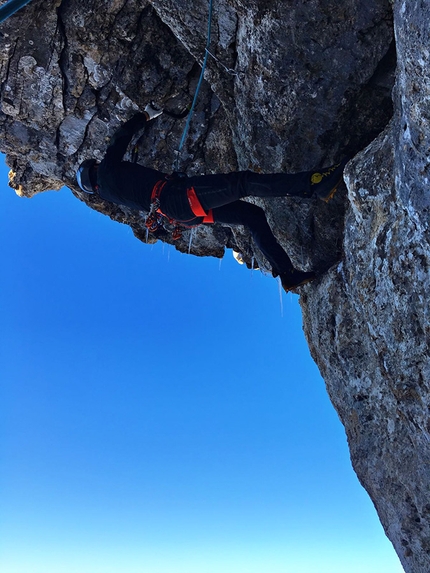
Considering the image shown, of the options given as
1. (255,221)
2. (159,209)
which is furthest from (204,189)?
(255,221)

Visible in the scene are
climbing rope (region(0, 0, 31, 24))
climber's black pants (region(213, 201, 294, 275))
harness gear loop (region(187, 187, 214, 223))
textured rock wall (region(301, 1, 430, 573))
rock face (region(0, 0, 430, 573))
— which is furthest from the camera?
climber's black pants (region(213, 201, 294, 275))

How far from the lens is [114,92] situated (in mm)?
9391

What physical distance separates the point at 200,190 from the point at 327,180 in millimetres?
1748

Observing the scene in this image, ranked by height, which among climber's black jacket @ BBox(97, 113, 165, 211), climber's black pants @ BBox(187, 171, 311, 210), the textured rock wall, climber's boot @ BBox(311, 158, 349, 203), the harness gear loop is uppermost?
climber's black jacket @ BBox(97, 113, 165, 211)

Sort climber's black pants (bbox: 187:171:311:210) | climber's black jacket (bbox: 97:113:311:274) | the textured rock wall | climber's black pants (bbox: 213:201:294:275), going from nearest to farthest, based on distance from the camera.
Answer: the textured rock wall
climber's black pants (bbox: 187:171:311:210)
climber's black jacket (bbox: 97:113:311:274)
climber's black pants (bbox: 213:201:294:275)

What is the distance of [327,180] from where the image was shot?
5.95m

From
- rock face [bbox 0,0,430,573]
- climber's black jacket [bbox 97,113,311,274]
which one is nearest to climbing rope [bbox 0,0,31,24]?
rock face [bbox 0,0,430,573]

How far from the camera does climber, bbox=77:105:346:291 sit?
6.10 m

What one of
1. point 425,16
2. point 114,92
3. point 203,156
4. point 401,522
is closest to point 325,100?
point 425,16

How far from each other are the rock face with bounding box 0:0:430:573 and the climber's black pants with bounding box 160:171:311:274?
615 millimetres

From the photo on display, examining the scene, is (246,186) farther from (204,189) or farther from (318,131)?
(318,131)

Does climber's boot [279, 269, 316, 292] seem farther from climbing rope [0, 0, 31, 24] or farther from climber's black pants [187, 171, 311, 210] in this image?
climbing rope [0, 0, 31, 24]

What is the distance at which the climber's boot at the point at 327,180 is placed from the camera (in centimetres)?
591

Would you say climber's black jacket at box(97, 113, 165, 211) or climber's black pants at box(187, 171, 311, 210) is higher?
climber's black jacket at box(97, 113, 165, 211)
